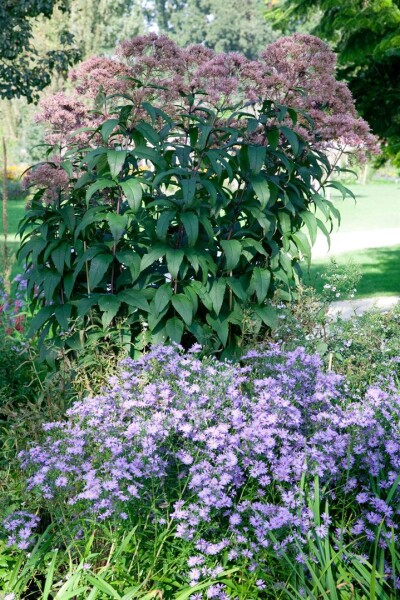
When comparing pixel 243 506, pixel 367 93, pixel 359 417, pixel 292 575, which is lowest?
pixel 292 575

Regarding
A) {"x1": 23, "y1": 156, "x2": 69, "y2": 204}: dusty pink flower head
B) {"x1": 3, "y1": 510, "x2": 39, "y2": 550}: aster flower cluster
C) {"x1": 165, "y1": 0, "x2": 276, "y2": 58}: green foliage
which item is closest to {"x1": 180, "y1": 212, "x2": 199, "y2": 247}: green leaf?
{"x1": 23, "y1": 156, "x2": 69, "y2": 204}: dusty pink flower head

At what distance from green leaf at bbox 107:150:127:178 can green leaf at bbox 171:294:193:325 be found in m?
0.69

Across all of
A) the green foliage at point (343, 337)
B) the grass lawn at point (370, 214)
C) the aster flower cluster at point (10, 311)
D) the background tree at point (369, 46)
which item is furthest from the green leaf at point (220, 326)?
the grass lawn at point (370, 214)

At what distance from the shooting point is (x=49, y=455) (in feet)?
8.50

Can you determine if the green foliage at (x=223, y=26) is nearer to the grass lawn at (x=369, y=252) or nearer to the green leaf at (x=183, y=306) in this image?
the grass lawn at (x=369, y=252)

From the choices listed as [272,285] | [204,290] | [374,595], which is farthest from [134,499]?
[272,285]

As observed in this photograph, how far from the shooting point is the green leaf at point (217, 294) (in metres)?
3.77

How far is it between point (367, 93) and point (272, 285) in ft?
15.5

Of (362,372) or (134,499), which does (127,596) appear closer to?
(134,499)

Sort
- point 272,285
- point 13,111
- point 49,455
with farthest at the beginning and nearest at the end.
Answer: point 13,111 < point 272,285 < point 49,455

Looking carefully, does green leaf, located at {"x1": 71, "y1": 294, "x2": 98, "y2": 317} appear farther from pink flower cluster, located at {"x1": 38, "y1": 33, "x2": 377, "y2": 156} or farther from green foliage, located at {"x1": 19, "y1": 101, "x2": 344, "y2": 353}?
pink flower cluster, located at {"x1": 38, "y1": 33, "x2": 377, "y2": 156}

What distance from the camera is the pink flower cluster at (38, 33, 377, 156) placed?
410cm

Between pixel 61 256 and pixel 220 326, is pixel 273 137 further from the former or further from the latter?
pixel 61 256

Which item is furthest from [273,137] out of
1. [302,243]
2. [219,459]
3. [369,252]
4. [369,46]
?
[369,252]
